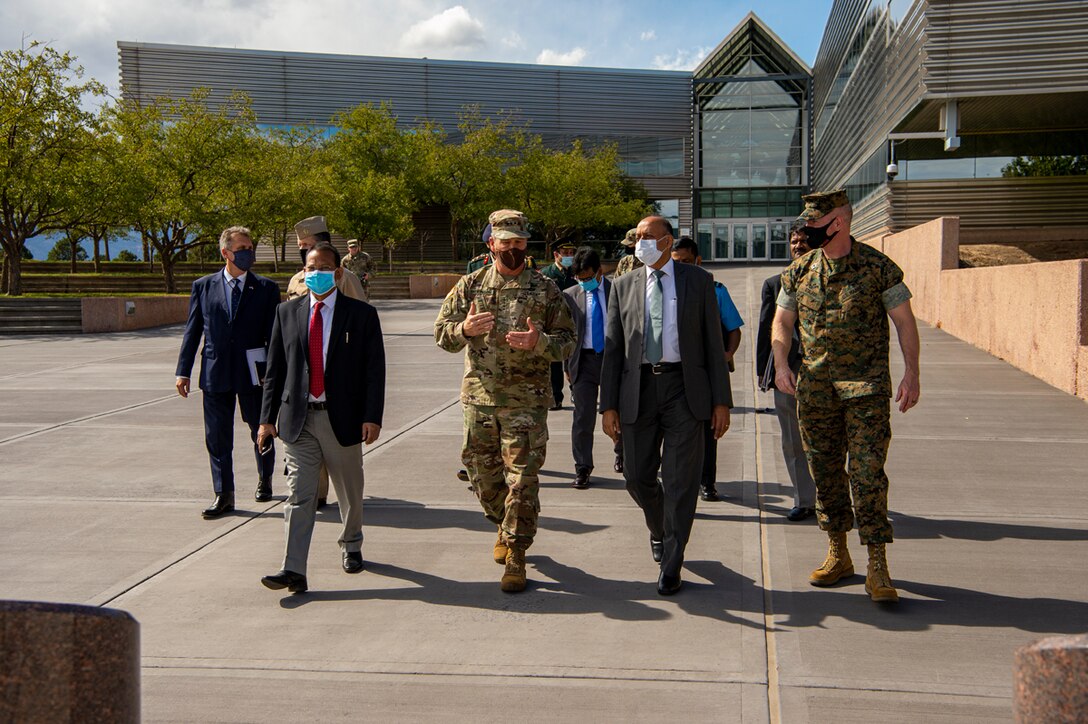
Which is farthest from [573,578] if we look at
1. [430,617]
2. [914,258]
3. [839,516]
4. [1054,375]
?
[914,258]

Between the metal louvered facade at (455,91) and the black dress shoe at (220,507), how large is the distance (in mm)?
52871

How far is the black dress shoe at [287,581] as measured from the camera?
192 inches

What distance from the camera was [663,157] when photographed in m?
62.2

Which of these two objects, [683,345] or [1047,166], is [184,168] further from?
[683,345]

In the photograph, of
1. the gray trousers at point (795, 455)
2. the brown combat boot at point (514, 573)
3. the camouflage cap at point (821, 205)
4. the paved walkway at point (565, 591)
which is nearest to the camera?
the paved walkway at point (565, 591)

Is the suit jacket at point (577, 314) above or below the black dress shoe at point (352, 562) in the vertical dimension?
above

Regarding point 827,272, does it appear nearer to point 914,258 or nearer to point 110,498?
point 110,498

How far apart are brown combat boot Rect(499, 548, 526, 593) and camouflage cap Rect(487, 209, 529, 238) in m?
1.59

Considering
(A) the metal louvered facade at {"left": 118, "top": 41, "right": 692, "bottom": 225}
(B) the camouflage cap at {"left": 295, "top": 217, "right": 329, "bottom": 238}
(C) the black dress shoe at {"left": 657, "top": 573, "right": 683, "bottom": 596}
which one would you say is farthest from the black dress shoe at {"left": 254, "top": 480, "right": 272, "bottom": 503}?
(A) the metal louvered facade at {"left": 118, "top": 41, "right": 692, "bottom": 225}

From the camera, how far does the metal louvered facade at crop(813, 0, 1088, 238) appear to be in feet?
70.4

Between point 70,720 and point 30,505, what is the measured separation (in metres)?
5.75

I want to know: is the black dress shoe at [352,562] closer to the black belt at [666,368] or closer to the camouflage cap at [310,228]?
the black belt at [666,368]

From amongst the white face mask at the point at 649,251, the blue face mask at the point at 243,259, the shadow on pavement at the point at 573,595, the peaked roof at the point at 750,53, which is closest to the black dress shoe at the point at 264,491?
the blue face mask at the point at 243,259

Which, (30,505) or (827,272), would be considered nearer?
(827,272)
